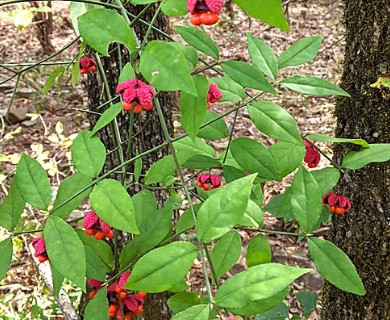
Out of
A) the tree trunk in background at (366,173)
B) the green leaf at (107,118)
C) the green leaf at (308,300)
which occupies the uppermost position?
the green leaf at (107,118)

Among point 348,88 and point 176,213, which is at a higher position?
point 348,88

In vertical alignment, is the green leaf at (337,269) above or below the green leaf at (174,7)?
below

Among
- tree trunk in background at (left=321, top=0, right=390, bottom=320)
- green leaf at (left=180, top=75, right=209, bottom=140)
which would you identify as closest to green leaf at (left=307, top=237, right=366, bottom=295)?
green leaf at (left=180, top=75, right=209, bottom=140)

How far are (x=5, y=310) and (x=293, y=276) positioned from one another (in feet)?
7.49

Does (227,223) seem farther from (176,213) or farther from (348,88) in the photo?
(176,213)

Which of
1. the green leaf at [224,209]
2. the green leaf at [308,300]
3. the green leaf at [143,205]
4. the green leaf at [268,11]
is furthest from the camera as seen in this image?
the green leaf at [308,300]

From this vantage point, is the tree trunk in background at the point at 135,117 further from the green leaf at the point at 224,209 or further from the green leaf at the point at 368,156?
the green leaf at the point at 224,209

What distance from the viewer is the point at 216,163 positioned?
950 millimetres

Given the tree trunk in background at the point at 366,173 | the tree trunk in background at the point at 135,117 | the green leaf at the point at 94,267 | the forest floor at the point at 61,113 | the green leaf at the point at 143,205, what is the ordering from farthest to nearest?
1. the forest floor at the point at 61,113
2. the tree trunk in background at the point at 135,117
3. the tree trunk in background at the point at 366,173
4. the green leaf at the point at 143,205
5. the green leaf at the point at 94,267

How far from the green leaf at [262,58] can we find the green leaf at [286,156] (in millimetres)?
132

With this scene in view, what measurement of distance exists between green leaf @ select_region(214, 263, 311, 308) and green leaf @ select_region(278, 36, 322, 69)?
459 mm

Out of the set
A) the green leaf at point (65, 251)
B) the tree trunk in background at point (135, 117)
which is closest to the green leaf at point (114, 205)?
the green leaf at point (65, 251)

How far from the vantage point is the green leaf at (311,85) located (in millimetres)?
829

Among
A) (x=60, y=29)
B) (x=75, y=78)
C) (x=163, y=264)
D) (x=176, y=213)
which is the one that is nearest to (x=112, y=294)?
(x=163, y=264)
